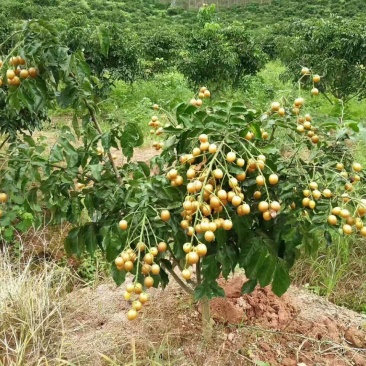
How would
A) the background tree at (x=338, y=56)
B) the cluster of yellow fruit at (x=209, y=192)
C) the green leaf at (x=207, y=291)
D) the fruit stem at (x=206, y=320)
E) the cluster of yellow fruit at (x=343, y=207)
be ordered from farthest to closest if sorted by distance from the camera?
the background tree at (x=338, y=56)
the fruit stem at (x=206, y=320)
the green leaf at (x=207, y=291)
the cluster of yellow fruit at (x=343, y=207)
the cluster of yellow fruit at (x=209, y=192)

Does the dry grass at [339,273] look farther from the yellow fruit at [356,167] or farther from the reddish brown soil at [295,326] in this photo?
the yellow fruit at [356,167]

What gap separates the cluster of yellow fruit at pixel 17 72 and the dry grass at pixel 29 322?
3.69 feet

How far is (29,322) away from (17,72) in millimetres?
1227

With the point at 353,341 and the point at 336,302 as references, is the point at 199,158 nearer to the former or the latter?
the point at 353,341

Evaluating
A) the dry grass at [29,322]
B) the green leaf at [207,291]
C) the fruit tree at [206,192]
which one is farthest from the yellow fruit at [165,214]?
the dry grass at [29,322]

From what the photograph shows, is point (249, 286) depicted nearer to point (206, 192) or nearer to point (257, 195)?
point (257, 195)

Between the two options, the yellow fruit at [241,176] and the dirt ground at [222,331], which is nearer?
the yellow fruit at [241,176]

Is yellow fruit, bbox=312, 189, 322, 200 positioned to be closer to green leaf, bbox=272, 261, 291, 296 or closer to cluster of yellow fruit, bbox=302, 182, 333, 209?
cluster of yellow fruit, bbox=302, 182, 333, 209

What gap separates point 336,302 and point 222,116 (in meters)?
1.82

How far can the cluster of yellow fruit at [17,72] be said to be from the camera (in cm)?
160

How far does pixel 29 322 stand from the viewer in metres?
2.26

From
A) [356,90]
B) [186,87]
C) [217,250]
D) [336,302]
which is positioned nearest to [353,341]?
[336,302]

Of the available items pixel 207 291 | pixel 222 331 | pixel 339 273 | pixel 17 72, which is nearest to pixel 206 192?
pixel 207 291

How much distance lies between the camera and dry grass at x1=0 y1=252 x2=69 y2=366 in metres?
2.15
